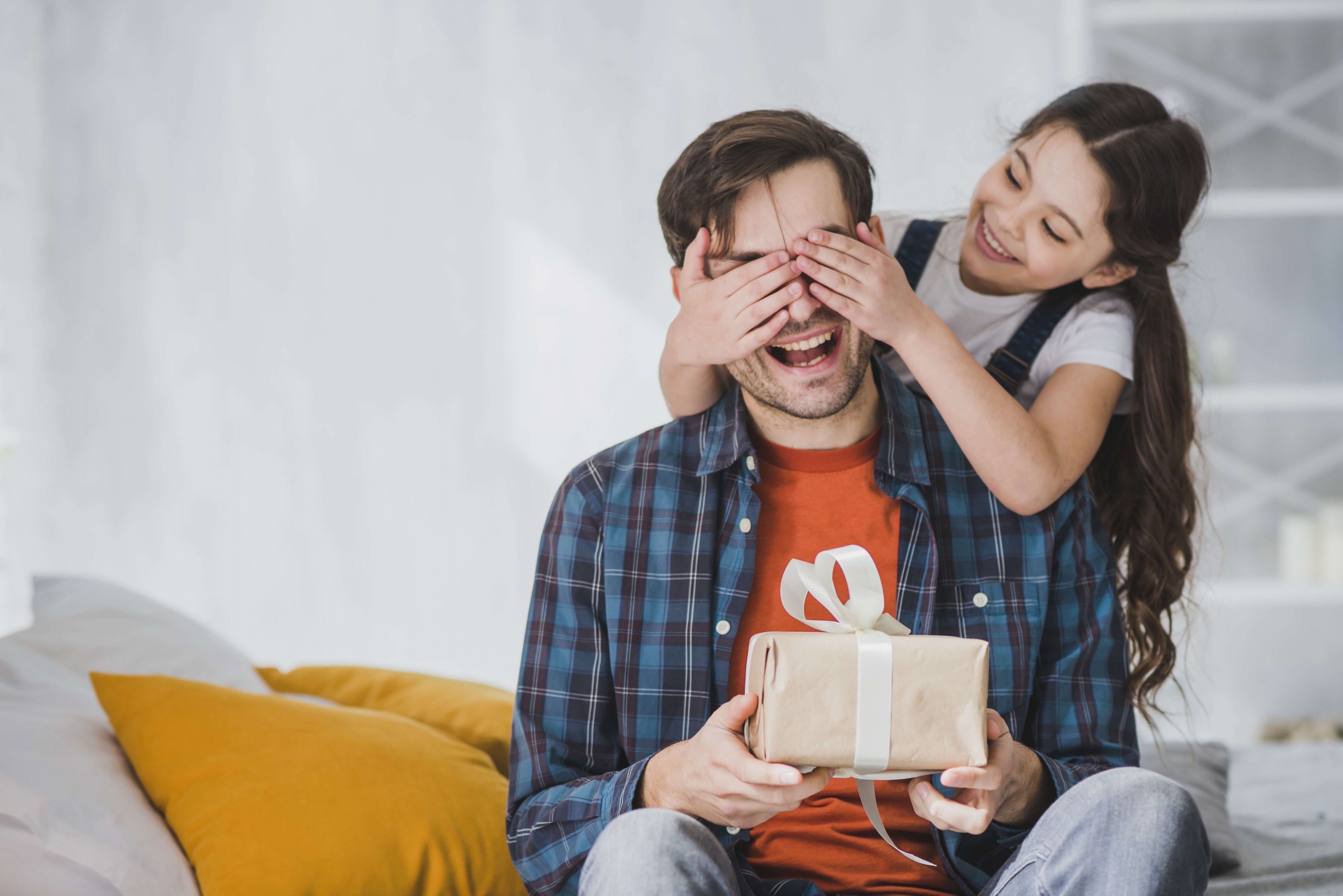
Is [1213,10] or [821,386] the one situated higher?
[1213,10]

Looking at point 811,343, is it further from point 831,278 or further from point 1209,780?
point 1209,780

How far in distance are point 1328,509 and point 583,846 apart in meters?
2.50

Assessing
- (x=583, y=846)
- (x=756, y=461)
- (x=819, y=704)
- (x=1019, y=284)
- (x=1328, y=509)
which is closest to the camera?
(x=819, y=704)

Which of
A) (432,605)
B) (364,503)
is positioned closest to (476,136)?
(364,503)

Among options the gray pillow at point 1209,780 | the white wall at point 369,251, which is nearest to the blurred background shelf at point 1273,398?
the white wall at point 369,251

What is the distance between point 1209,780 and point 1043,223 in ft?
2.72

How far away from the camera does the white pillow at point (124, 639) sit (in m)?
1.58

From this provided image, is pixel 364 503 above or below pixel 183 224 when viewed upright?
below

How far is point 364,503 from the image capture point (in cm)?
296

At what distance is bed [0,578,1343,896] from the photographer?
1.12 meters

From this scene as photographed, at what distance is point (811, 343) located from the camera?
1215 millimetres

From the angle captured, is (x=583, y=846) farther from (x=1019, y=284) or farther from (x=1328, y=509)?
(x=1328, y=509)

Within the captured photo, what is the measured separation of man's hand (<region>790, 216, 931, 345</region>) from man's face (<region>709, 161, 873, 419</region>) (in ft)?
0.11

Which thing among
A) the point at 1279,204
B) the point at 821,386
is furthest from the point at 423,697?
the point at 1279,204
